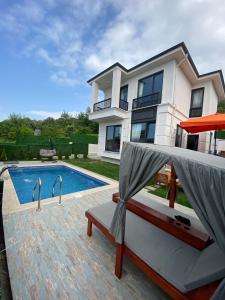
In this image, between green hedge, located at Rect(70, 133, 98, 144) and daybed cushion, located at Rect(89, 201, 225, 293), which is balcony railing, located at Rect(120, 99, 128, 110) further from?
green hedge, located at Rect(70, 133, 98, 144)

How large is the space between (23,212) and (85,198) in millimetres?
1882

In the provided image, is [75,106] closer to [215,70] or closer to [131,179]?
[215,70]

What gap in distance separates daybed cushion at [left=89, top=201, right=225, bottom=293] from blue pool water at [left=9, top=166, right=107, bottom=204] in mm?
4990

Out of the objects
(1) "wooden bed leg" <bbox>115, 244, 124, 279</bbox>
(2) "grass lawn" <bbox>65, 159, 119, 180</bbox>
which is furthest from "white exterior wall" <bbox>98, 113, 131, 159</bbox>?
(1) "wooden bed leg" <bbox>115, 244, 124, 279</bbox>

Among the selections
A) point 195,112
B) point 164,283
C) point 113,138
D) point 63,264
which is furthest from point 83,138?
point 164,283

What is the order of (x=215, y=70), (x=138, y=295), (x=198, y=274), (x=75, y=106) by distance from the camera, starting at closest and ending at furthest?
1. (x=198, y=274)
2. (x=138, y=295)
3. (x=215, y=70)
4. (x=75, y=106)

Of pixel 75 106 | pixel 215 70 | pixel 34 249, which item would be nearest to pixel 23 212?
pixel 34 249

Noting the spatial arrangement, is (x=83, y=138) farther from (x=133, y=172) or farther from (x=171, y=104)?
(x=133, y=172)

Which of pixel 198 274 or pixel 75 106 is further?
pixel 75 106

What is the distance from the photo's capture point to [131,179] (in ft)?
7.40

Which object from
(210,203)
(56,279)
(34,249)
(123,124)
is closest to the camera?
(210,203)

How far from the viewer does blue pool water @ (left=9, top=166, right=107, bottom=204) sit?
23.5ft

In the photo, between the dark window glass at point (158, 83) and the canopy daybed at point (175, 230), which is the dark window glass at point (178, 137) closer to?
the dark window glass at point (158, 83)

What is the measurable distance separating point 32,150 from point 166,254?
1240 cm
